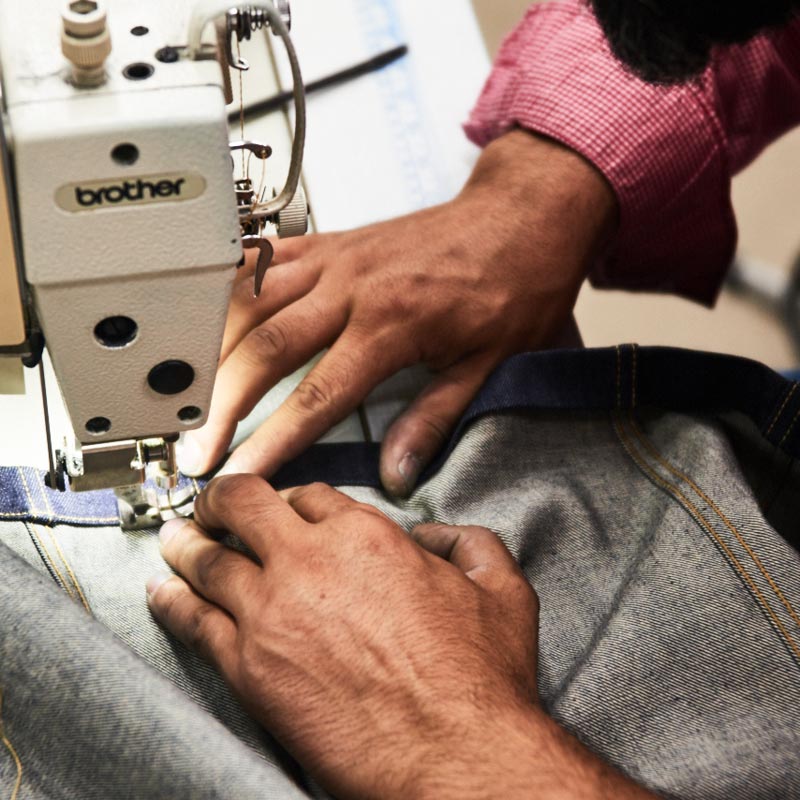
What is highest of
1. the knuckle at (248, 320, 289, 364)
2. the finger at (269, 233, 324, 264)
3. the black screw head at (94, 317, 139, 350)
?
the black screw head at (94, 317, 139, 350)

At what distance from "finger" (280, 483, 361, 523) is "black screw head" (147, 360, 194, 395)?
15cm

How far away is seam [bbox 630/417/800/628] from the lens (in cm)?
84

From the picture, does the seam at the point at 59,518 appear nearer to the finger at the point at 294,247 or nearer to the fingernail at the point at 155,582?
the fingernail at the point at 155,582

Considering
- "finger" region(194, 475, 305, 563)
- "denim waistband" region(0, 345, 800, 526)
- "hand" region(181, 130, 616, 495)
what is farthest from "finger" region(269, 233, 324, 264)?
"finger" region(194, 475, 305, 563)

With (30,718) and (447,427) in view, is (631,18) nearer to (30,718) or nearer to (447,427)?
(447,427)

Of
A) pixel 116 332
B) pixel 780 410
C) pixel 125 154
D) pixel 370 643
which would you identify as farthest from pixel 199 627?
pixel 780 410

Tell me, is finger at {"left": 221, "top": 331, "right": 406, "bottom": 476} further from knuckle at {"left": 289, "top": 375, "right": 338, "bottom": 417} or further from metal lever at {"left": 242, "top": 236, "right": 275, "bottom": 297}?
metal lever at {"left": 242, "top": 236, "right": 275, "bottom": 297}

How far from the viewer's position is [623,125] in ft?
3.82

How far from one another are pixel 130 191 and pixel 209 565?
311 millimetres

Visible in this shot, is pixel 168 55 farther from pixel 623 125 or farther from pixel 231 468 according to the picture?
pixel 623 125

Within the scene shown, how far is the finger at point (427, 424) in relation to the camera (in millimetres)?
944

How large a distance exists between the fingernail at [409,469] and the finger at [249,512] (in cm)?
15

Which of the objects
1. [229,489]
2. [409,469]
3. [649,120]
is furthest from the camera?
[649,120]

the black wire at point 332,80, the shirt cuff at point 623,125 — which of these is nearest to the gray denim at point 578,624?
the shirt cuff at point 623,125
